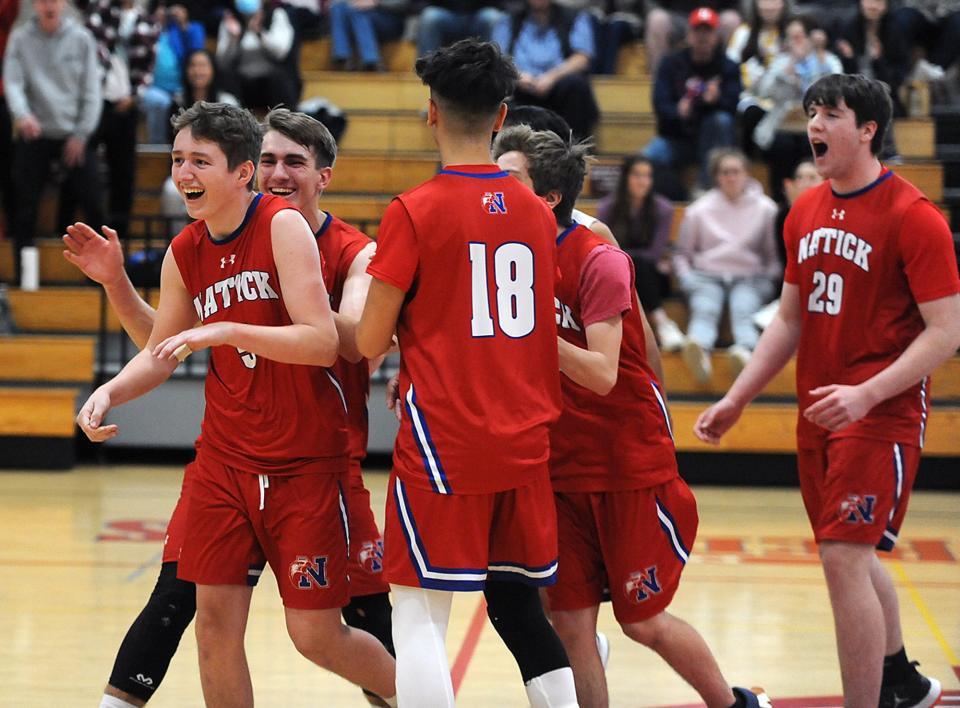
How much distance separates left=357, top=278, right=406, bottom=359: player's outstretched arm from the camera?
313cm

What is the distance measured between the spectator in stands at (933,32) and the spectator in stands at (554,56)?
245 centimetres

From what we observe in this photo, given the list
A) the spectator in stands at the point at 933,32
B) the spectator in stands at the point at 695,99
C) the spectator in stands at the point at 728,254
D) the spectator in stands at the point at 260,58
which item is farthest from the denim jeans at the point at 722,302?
the spectator in stands at the point at 260,58

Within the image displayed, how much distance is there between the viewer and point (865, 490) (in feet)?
13.0

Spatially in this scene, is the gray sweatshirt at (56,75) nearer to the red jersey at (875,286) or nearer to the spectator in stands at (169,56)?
the spectator in stands at (169,56)

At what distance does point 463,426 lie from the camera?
3131 millimetres

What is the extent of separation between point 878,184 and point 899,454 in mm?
763

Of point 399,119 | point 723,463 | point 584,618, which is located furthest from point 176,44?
point 584,618

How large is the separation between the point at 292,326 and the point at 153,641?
945 mm

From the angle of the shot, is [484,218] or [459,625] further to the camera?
[459,625]

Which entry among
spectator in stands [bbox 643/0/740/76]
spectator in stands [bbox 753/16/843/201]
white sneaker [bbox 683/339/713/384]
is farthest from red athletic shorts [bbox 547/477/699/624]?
spectator in stands [bbox 643/0/740/76]

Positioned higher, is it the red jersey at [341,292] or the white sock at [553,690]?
the red jersey at [341,292]

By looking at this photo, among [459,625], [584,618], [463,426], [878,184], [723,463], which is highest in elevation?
[878,184]

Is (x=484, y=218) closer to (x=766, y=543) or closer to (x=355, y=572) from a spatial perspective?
(x=355, y=572)

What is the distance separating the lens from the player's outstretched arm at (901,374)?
148 inches
